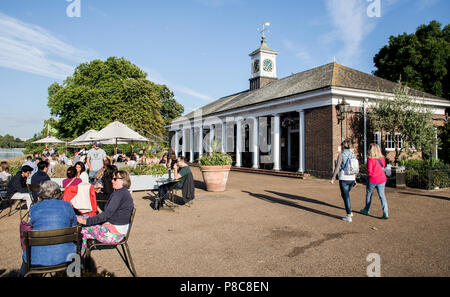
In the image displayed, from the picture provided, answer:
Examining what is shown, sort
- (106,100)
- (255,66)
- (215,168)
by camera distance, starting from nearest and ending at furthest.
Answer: (215,168), (255,66), (106,100)

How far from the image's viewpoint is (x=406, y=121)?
15711 mm

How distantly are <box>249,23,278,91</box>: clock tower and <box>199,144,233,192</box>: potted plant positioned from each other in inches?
790

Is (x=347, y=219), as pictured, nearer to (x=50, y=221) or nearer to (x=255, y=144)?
(x=50, y=221)

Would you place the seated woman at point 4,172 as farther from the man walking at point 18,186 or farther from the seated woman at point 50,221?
the seated woman at point 50,221

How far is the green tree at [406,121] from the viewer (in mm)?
15516

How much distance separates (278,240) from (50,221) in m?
3.82

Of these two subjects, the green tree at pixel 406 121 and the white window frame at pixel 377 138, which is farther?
the white window frame at pixel 377 138

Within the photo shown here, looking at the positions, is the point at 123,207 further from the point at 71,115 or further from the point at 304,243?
the point at 71,115

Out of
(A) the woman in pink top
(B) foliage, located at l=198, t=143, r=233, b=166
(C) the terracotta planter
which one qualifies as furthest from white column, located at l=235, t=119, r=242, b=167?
(A) the woman in pink top

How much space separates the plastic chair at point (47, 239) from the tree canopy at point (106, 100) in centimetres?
3472

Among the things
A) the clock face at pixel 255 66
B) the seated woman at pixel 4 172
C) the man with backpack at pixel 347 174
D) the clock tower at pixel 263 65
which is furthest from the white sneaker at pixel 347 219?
the clock face at pixel 255 66

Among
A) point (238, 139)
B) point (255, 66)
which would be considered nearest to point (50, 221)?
point (238, 139)

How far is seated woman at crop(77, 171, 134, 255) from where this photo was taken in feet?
13.7
